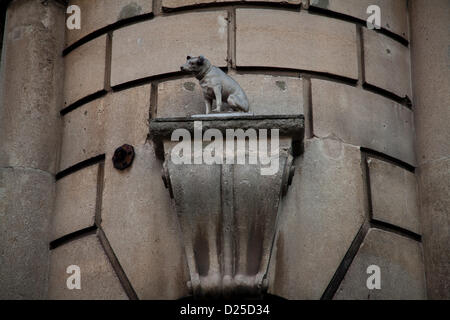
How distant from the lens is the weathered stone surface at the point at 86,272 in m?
9.33

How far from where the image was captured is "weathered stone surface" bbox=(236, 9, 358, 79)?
997 centimetres

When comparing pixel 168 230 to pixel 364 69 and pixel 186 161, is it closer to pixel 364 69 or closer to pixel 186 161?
pixel 186 161

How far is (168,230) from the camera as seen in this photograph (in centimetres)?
934

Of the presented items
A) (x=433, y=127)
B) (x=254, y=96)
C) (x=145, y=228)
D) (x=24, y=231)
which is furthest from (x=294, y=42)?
(x=24, y=231)

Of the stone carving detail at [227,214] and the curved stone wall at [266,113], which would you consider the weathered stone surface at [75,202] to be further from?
the stone carving detail at [227,214]

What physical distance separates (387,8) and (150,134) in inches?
114

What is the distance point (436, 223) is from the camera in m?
9.64

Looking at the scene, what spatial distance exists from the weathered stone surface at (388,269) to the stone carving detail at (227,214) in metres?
0.78

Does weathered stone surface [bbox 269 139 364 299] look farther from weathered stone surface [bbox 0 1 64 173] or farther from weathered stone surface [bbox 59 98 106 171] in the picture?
weathered stone surface [bbox 0 1 64 173]

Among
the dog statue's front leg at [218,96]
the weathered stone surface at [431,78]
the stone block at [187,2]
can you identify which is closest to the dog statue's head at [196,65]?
the dog statue's front leg at [218,96]

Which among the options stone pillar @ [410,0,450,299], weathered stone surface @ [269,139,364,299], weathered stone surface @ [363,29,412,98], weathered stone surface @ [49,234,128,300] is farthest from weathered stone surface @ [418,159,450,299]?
weathered stone surface @ [49,234,128,300]

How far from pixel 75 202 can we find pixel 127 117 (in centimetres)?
90

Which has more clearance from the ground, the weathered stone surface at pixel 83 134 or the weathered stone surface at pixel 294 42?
the weathered stone surface at pixel 294 42
